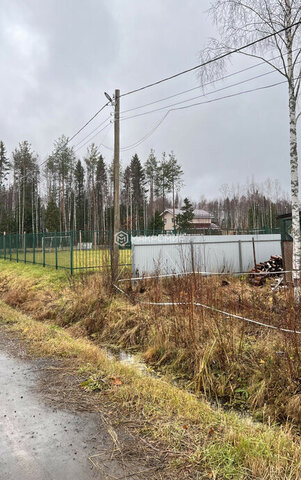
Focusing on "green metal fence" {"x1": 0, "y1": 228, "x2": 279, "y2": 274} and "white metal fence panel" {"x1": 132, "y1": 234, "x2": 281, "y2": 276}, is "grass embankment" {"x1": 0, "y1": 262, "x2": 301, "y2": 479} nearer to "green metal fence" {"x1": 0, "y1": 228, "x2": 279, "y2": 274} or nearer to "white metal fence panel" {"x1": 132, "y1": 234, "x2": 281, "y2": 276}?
"green metal fence" {"x1": 0, "y1": 228, "x2": 279, "y2": 274}

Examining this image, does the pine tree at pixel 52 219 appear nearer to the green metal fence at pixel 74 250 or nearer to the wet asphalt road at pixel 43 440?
the green metal fence at pixel 74 250

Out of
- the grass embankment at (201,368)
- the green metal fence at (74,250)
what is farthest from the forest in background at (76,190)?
the grass embankment at (201,368)

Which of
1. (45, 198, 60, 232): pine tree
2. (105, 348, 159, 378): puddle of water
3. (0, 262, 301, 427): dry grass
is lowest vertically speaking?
(105, 348, 159, 378): puddle of water

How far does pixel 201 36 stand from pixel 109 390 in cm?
1002

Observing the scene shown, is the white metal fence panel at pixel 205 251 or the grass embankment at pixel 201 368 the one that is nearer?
the grass embankment at pixel 201 368

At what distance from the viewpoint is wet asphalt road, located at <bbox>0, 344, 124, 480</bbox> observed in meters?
2.29

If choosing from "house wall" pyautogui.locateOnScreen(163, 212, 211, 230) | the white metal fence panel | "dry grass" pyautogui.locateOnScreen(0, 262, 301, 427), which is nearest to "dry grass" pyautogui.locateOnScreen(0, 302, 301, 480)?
"dry grass" pyautogui.locateOnScreen(0, 262, 301, 427)

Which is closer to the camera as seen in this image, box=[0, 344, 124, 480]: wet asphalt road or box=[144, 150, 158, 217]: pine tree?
box=[0, 344, 124, 480]: wet asphalt road

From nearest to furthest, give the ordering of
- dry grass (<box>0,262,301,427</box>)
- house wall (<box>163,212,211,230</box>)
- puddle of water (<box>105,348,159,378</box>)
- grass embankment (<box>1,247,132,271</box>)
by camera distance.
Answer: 1. dry grass (<box>0,262,301,427</box>)
2. puddle of water (<box>105,348,159,378</box>)
3. grass embankment (<box>1,247,132,271</box>)
4. house wall (<box>163,212,211,230</box>)

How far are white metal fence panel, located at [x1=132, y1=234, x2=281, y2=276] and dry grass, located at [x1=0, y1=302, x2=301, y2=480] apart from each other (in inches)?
294

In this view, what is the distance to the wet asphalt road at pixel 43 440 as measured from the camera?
2.29 metres

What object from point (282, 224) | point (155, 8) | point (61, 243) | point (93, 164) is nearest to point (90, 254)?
point (61, 243)

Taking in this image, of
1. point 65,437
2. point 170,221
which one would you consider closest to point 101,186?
point 170,221

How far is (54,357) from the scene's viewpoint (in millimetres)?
4977
